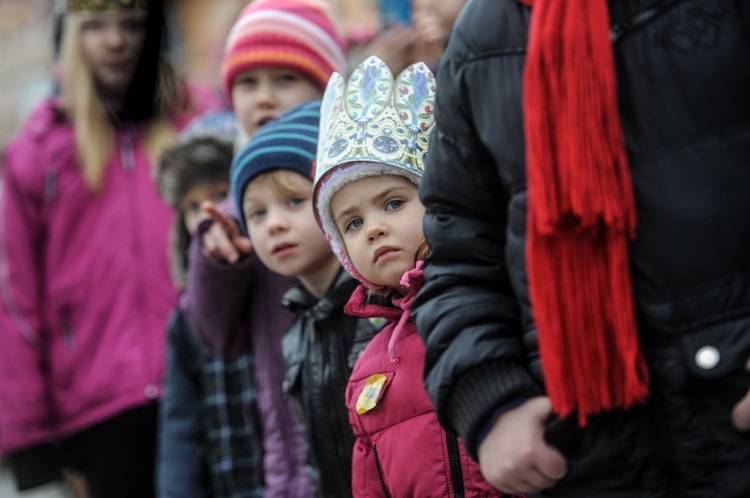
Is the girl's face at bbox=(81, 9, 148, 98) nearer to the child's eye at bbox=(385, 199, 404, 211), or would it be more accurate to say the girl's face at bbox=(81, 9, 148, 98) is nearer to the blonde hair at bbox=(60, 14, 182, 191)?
the blonde hair at bbox=(60, 14, 182, 191)

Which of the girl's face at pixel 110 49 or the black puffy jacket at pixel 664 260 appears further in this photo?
the girl's face at pixel 110 49

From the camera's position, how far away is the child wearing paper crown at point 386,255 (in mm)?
2162

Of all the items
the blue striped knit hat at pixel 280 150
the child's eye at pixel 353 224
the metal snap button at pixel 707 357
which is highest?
the blue striped knit hat at pixel 280 150

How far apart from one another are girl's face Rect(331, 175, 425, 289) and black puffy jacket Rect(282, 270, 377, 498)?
0.27 m

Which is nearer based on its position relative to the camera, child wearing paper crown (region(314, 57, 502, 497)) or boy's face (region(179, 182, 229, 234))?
child wearing paper crown (region(314, 57, 502, 497))

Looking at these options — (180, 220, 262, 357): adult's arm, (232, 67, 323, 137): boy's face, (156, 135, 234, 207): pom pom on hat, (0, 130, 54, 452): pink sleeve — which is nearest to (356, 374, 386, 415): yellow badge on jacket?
(180, 220, 262, 357): adult's arm

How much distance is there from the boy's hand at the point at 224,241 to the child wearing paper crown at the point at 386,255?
2.33 feet

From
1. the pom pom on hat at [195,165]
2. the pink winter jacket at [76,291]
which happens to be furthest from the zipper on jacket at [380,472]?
the pink winter jacket at [76,291]

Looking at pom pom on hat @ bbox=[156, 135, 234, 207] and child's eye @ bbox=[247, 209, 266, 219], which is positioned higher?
pom pom on hat @ bbox=[156, 135, 234, 207]

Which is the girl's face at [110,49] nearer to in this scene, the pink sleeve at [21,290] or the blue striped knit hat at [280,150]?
the pink sleeve at [21,290]

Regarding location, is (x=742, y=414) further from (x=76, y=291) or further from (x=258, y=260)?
(x=76, y=291)

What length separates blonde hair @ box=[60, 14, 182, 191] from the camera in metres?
4.19

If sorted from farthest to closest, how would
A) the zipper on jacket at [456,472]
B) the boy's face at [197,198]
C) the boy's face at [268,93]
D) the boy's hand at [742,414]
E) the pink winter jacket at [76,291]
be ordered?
the pink winter jacket at [76,291] → the boy's face at [197,198] → the boy's face at [268,93] → the zipper on jacket at [456,472] → the boy's hand at [742,414]

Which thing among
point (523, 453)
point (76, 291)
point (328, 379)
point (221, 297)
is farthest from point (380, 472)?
point (76, 291)
